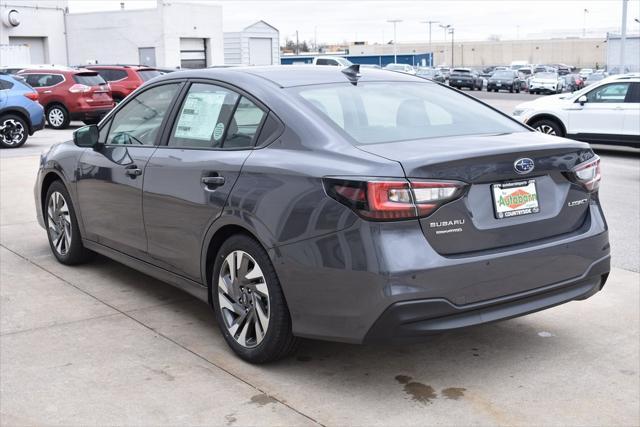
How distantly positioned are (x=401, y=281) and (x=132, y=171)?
2.39 meters

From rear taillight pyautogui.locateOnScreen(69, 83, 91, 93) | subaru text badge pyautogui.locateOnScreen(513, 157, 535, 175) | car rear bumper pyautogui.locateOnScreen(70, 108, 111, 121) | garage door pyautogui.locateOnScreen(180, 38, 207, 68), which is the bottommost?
car rear bumper pyautogui.locateOnScreen(70, 108, 111, 121)

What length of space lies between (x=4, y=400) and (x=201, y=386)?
0.96m

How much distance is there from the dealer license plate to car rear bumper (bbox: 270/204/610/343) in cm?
17

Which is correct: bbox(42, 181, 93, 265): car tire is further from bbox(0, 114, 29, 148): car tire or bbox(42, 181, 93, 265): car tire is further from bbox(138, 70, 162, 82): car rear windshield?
bbox(138, 70, 162, 82): car rear windshield

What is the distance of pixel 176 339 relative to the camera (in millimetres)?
4973

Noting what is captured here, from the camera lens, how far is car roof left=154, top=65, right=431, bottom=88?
15.9 ft

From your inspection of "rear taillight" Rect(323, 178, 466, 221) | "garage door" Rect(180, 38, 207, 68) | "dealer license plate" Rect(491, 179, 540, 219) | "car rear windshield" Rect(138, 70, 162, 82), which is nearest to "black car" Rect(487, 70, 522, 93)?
"garage door" Rect(180, 38, 207, 68)

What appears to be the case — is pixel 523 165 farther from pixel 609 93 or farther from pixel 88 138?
pixel 609 93

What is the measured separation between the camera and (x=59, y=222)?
6672 millimetres

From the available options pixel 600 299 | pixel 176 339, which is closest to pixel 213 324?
pixel 176 339

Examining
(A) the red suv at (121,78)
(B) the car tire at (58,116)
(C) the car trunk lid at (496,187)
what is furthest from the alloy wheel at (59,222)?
(A) the red suv at (121,78)

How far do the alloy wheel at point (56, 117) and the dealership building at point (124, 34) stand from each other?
905 inches

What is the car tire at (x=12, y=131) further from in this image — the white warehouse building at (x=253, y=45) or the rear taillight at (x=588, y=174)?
the white warehouse building at (x=253, y=45)

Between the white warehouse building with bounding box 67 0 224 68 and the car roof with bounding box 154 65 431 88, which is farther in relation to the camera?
the white warehouse building with bounding box 67 0 224 68
